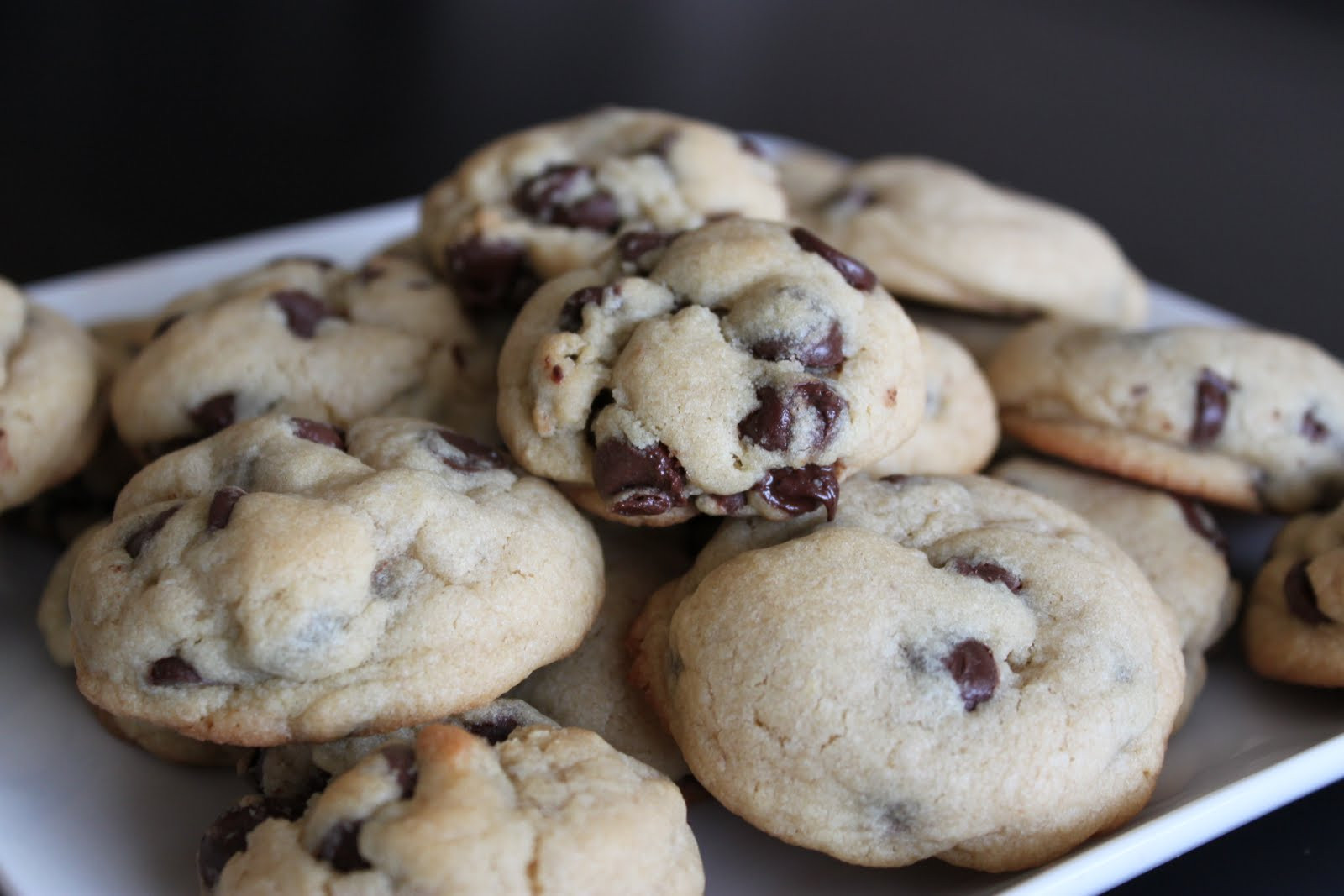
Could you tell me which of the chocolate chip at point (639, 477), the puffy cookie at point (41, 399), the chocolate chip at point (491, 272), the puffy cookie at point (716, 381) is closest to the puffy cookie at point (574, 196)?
the chocolate chip at point (491, 272)

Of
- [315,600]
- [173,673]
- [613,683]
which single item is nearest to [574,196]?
[613,683]

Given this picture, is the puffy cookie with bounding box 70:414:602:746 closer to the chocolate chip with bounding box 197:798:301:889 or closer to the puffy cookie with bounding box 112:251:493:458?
the chocolate chip with bounding box 197:798:301:889

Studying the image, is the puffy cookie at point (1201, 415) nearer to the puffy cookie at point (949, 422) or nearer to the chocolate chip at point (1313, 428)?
the chocolate chip at point (1313, 428)

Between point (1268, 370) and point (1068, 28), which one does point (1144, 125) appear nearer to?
point (1068, 28)

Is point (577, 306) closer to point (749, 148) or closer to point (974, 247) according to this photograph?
point (749, 148)

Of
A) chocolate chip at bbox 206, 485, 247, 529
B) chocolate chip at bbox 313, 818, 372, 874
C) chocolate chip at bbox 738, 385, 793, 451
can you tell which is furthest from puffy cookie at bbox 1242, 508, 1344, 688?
chocolate chip at bbox 206, 485, 247, 529

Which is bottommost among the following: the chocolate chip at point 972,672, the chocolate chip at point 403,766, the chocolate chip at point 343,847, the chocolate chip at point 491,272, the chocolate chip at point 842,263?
the chocolate chip at point 343,847

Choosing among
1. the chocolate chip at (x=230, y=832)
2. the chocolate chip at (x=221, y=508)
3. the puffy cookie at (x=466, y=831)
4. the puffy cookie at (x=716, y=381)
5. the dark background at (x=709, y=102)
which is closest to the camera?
the puffy cookie at (x=466, y=831)
